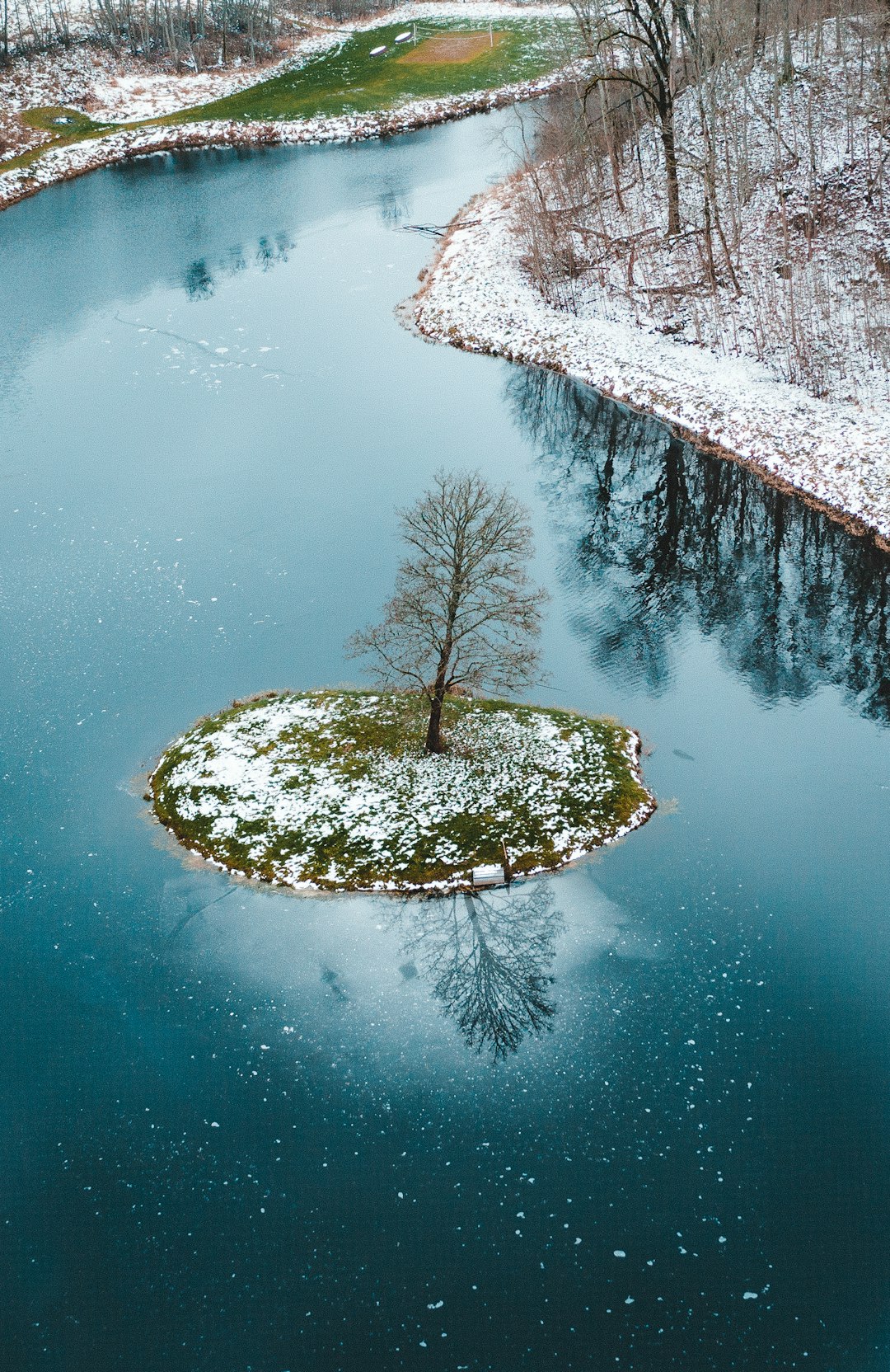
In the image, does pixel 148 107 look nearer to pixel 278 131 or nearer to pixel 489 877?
pixel 278 131

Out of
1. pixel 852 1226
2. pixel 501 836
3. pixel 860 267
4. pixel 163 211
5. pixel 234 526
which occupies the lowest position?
pixel 852 1226

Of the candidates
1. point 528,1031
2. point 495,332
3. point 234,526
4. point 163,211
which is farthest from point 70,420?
point 528,1031

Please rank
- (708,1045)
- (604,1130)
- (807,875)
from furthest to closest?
1. (807,875)
2. (708,1045)
3. (604,1130)

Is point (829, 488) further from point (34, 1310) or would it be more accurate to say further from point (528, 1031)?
point (34, 1310)

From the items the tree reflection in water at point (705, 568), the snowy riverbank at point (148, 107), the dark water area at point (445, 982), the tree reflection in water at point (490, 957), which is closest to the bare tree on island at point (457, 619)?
the dark water area at point (445, 982)

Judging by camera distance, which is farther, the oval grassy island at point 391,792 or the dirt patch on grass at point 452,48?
the dirt patch on grass at point 452,48

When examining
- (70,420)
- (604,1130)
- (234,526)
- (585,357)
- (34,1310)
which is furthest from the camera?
(585,357)

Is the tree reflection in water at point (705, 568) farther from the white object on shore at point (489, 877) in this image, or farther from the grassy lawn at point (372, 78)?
the grassy lawn at point (372, 78)

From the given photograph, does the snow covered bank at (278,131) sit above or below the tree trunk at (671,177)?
above
